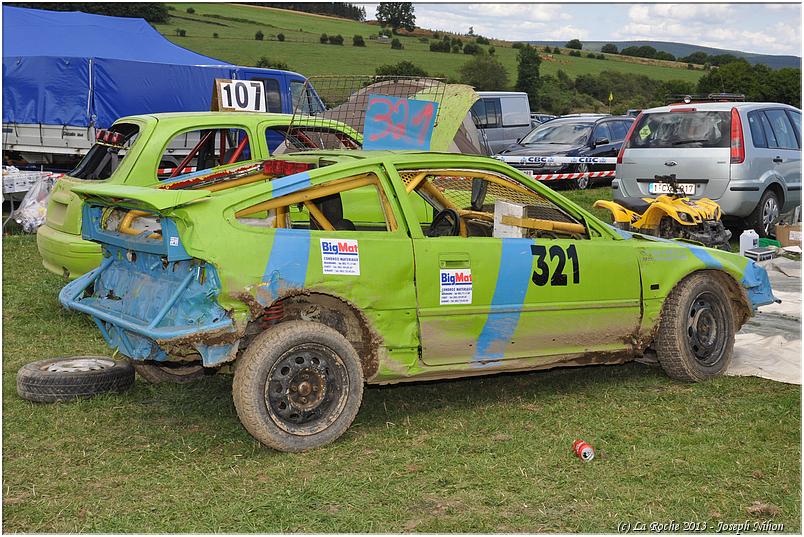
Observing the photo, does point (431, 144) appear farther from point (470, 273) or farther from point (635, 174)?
point (635, 174)

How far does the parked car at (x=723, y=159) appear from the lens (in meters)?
12.0

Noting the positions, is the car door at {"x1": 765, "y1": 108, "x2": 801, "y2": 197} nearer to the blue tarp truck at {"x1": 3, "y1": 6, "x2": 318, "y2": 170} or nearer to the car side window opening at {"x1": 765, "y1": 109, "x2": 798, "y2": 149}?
the car side window opening at {"x1": 765, "y1": 109, "x2": 798, "y2": 149}

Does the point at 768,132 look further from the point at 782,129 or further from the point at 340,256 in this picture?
the point at 340,256

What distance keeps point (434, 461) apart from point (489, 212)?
101 inches

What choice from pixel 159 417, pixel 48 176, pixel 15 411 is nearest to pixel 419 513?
pixel 159 417

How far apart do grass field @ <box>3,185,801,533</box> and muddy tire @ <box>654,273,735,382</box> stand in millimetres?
142

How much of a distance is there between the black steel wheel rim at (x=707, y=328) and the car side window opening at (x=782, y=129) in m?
7.11

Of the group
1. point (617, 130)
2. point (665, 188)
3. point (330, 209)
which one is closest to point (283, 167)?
point (330, 209)

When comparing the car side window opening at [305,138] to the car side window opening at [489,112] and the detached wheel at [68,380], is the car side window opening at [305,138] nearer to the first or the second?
the detached wheel at [68,380]

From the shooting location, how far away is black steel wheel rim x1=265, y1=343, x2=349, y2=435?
500 centimetres

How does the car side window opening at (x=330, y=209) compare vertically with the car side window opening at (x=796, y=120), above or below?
below

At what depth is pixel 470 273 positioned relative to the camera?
550 cm

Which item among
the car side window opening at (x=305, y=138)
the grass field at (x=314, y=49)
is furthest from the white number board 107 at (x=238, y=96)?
the grass field at (x=314, y=49)

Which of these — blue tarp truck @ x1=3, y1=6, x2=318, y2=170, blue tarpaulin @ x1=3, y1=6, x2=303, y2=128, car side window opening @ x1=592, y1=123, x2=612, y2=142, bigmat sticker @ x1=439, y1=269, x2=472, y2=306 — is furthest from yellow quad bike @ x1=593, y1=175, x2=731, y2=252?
blue tarpaulin @ x1=3, y1=6, x2=303, y2=128
